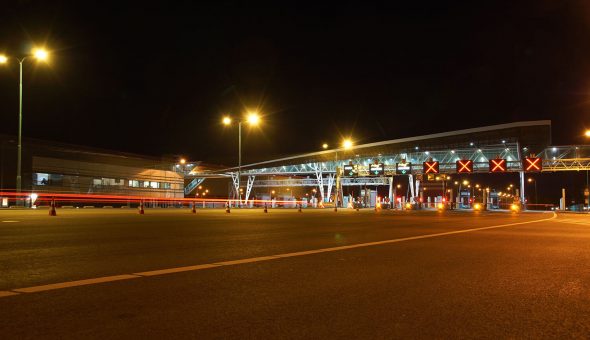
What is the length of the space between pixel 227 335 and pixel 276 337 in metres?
0.41

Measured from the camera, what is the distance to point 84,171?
65750 mm

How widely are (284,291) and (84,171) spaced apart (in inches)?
2541

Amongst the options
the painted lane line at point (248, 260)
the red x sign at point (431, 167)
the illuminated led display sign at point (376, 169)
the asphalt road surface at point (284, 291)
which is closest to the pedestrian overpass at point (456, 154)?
the illuminated led display sign at point (376, 169)

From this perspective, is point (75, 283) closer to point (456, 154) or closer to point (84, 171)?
point (84, 171)

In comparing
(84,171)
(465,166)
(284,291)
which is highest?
(84,171)

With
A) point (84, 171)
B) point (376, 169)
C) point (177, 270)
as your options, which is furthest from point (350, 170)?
point (177, 270)

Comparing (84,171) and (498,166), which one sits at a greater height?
(84,171)

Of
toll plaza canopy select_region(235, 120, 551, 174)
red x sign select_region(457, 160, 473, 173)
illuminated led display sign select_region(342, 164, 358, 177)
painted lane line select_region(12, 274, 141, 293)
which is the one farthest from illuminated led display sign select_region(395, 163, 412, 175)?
painted lane line select_region(12, 274, 141, 293)

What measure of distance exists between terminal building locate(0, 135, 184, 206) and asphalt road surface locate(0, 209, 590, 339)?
4540 centimetres

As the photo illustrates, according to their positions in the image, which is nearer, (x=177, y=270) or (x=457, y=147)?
(x=177, y=270)

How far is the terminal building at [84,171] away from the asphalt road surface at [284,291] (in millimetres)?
45398

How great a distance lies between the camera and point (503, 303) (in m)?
6.01

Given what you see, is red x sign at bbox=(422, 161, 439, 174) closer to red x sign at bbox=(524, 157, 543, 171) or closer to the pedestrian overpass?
the pedestrian overpass

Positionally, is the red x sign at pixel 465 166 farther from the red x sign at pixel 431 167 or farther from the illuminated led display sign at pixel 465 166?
the red x sign at pixel 431 167
